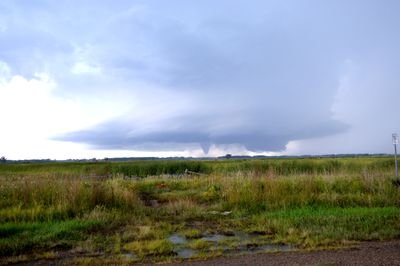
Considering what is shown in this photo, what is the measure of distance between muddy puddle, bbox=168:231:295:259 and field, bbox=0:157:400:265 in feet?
0.07

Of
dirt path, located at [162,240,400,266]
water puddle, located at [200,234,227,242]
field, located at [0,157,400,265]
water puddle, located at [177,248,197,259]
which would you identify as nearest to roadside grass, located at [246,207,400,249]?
field, located at [0,157,400,265]

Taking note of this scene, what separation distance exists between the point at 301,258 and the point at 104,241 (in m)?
4.32

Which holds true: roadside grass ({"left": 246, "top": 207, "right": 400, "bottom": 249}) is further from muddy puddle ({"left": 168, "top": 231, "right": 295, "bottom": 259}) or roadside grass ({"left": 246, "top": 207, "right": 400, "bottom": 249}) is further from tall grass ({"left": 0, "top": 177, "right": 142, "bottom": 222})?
tall grass ({"left": 0, "top": 177, "right": 142, "bottom": 222})

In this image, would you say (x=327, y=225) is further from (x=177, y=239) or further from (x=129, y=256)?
(x=129, y=256)

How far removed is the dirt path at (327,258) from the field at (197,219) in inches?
19.6

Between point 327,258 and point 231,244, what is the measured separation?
217 centimetres

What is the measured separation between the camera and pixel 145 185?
2214cm

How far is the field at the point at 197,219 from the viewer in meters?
8.22

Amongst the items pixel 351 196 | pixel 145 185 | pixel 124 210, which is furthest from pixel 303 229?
pixel 145 185

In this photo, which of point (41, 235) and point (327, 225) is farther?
point (327, 225)

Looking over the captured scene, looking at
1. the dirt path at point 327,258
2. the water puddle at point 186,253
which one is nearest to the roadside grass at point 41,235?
the water puddle at point 186,253

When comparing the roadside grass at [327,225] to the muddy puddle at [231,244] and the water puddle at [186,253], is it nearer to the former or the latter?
the muddy puddle at [231,244]

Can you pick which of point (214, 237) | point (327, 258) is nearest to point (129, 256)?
point (214, 237)

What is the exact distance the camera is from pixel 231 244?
28.0ft
